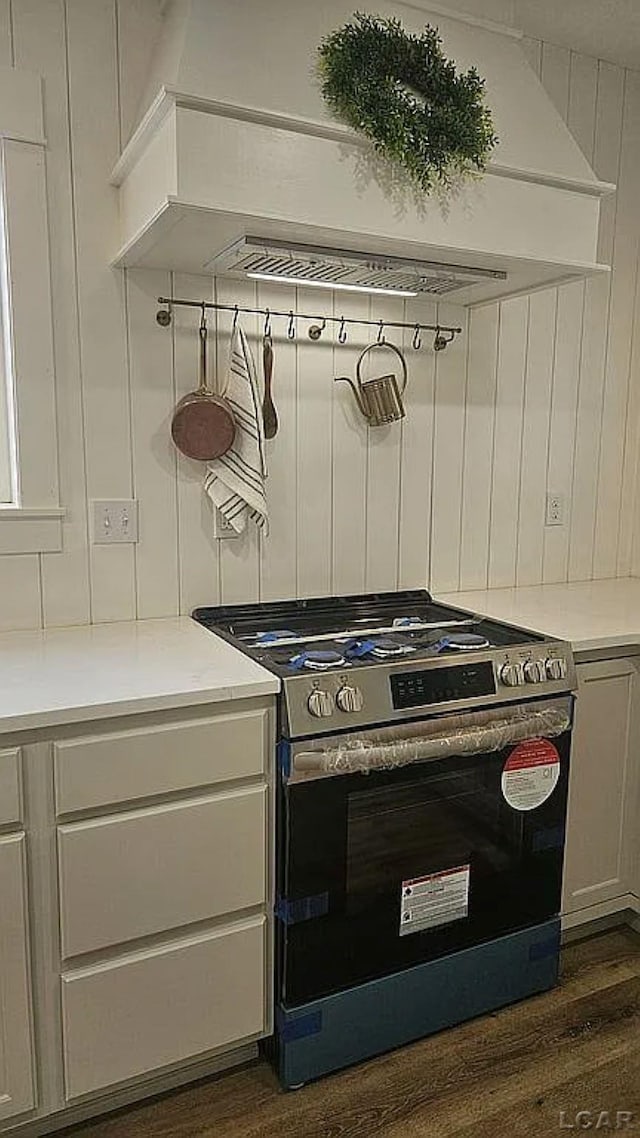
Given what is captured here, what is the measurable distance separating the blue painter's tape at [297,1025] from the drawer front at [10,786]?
771mm

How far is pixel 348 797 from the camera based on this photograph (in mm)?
1760

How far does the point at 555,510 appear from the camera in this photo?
9.16 ft

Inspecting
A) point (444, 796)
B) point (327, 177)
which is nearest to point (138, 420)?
point (327, 177)

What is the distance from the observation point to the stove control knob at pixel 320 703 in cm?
169

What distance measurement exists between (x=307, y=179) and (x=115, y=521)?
969mm

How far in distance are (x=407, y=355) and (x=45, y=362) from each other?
105cm

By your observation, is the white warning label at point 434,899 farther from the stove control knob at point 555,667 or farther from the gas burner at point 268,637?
the gas burner at point 268,637

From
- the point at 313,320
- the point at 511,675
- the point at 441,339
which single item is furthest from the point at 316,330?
the point at 511,675

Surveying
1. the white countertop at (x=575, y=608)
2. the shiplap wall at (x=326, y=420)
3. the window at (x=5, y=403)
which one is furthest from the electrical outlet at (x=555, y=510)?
the window at (x=5, y=403)

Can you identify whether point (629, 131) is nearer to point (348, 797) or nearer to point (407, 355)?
point (407, 355)

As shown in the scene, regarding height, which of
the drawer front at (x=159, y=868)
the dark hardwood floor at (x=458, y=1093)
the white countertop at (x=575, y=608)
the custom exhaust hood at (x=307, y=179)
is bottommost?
the dark hardwood floor at (x=458, y=1093)

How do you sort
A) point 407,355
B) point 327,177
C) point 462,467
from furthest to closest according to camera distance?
1. point 462,467
2. point 407,355
3. point 327,177

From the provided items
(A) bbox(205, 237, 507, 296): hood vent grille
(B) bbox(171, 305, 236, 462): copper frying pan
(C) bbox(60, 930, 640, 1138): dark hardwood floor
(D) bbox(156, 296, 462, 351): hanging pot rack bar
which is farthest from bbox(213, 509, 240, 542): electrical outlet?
(C) bbox(60, 930, 640, 1138): dark hardwood floor

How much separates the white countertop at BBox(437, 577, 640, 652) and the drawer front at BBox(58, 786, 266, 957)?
0.94m
